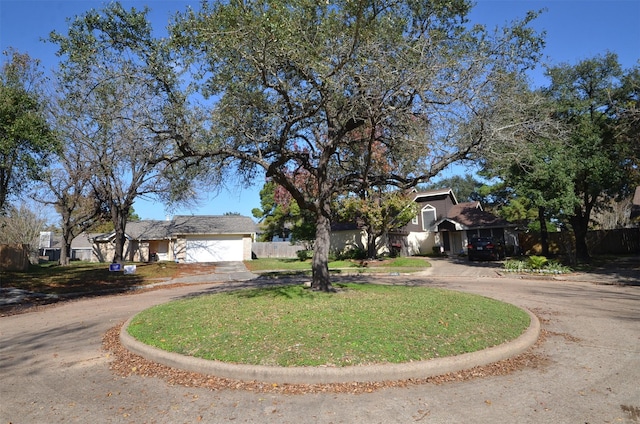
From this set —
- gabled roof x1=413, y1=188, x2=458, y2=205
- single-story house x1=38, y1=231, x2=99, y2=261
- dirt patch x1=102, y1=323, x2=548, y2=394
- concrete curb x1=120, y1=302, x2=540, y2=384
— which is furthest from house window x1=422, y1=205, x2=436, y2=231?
single-story house x1=38, y1=231, x2=99, y2=261

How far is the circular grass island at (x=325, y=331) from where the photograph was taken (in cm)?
527

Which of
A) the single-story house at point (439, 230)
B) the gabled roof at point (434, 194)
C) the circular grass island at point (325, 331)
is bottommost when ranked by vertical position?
the circular grass island at point (325, 331)

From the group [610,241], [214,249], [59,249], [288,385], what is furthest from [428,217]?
[59,249]

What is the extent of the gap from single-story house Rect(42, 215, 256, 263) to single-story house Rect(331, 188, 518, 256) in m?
9.05

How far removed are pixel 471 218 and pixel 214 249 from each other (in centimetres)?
2384

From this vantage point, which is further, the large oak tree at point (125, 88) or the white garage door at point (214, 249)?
the white garage door at point (214, 249)

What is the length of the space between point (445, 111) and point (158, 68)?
6.78 m

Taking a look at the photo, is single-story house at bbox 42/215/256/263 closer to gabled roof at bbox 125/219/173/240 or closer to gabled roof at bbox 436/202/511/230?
gabled roof at bbox 125/219/173/240

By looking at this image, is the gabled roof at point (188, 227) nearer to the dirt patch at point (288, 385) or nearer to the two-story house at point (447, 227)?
the two-story house at point (447, 227)

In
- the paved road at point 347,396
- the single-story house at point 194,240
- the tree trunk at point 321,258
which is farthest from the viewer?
the single-story house at point 194,240

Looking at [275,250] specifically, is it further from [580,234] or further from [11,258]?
[580,234]

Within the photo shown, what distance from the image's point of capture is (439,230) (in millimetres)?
35594

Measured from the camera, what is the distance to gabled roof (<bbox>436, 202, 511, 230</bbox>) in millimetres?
33219

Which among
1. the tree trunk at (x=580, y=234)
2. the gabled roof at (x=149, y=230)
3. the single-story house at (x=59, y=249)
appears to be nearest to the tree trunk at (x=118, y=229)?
the gabled roof at (x=149, y=230)
